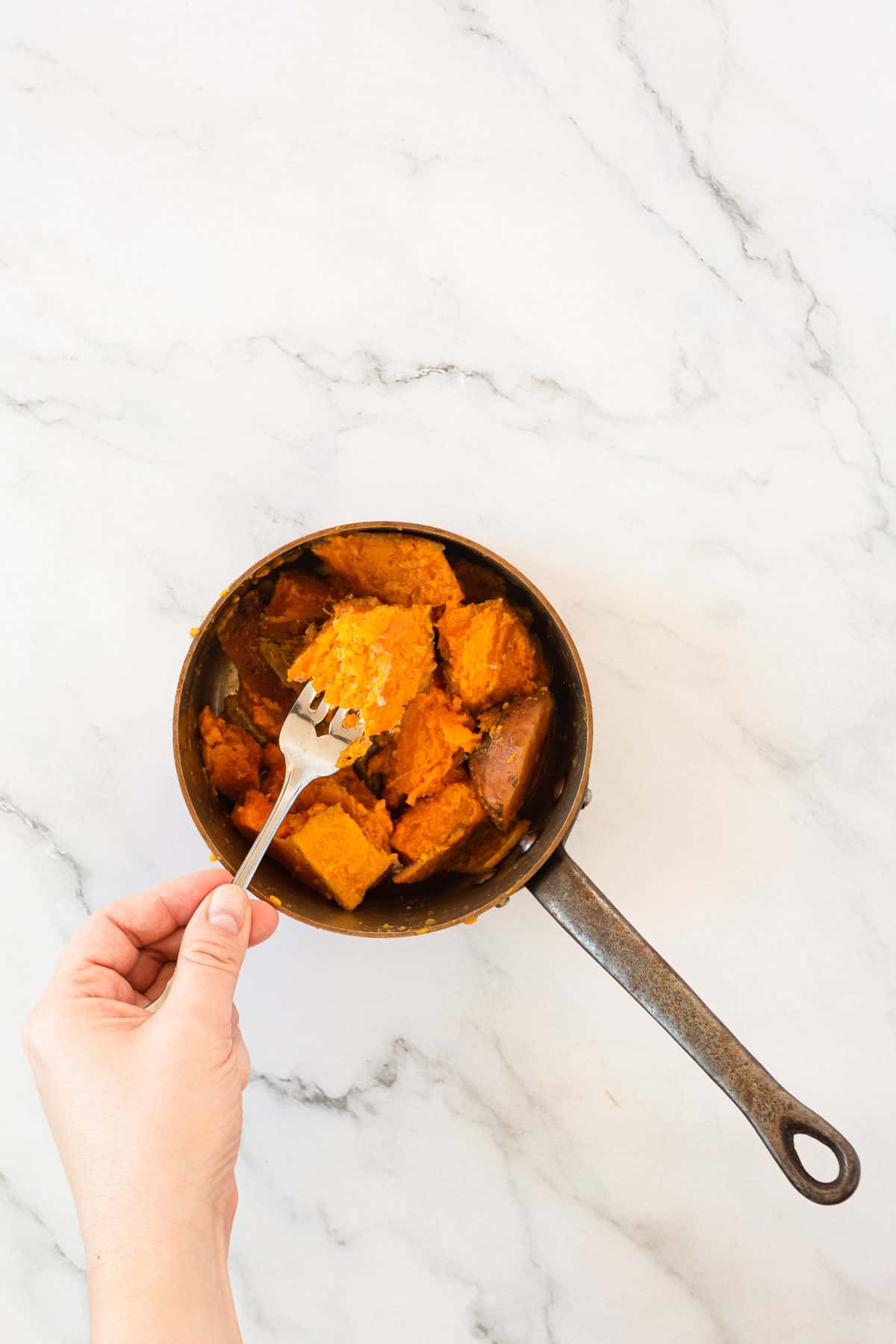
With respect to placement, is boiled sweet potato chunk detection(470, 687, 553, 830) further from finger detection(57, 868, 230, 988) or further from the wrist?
the wrist

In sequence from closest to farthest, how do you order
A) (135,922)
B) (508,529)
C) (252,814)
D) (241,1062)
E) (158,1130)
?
(158,1130) < (241,1062) < (135,922) < (252,814) < (508,529)

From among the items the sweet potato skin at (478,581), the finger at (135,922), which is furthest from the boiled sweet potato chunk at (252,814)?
the sweet potato skin at (478,581)

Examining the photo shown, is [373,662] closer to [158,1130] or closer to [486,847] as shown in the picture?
[486,847]

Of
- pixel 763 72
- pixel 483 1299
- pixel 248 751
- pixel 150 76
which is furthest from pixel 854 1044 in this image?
pixel 150 76

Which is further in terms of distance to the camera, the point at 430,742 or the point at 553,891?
the point at 430,742

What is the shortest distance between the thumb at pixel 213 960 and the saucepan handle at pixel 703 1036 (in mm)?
467

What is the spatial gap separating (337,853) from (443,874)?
215mm

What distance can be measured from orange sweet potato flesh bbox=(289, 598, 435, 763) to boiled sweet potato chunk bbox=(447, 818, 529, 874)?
0.26m

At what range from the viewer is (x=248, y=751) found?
62.1 inches

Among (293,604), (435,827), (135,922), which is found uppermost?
(293,604)

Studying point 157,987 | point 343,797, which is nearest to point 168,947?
point 157,987

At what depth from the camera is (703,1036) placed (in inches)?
51.7

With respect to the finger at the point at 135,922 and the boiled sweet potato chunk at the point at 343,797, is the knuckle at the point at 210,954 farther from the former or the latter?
the boiled sweet potato chunk at the point at 343,797

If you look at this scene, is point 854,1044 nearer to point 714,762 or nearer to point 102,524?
point 714,762
